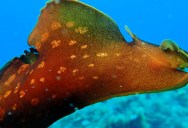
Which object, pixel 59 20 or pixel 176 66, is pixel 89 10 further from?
pixel 176 66

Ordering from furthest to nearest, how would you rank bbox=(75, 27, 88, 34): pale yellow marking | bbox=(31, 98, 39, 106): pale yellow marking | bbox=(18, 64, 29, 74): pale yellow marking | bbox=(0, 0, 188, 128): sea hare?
1. bbox=(18, 64, 29, 74): pale yellow marking
2. bbox=(31, 98, 39, 106): pale yellow marking
3. bbox=(75, 27, 88, 34): pale yellow marking
4. bbox=(0, 0, 188, 128): sea hare

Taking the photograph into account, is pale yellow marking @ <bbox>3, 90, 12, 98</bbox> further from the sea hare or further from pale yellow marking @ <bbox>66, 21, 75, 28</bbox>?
pale yellow marking @ <bbox>66, 21, 75, 28</bbox>

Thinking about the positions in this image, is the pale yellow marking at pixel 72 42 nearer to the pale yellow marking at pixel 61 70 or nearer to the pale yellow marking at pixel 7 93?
the pale yellow marking at pixel 61 70

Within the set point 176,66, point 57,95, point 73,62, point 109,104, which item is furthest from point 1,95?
point 109,104

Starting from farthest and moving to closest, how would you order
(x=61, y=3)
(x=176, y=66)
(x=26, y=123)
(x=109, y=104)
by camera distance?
(x=109, y=104) < (x=26, y=123) < (x=61, y=3) < (x=176, y=66)

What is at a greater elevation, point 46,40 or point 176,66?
point 46,40

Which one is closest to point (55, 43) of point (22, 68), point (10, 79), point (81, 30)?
point (81, 30)

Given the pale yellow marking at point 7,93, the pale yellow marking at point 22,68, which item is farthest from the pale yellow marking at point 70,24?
the pale yellow marking at point 7,93

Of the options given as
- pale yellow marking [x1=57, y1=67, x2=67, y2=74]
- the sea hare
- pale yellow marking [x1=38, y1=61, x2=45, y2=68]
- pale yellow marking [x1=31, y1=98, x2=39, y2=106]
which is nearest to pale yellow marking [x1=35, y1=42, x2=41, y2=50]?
the sea hare
